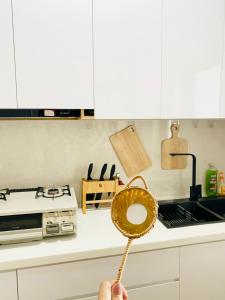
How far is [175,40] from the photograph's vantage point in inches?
59.6

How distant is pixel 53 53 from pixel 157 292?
4.39ft

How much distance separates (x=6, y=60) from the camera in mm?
1299

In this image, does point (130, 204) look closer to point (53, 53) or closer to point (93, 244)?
point (93, 244)

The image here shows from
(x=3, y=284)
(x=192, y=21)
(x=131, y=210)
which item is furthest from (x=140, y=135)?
→ (x=3, y=284)

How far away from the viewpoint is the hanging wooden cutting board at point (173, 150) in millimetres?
1932

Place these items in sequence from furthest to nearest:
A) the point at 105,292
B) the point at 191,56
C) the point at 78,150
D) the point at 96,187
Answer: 1. the point at 78,150
2. the point at 96,187
3. the point at 191,56
4. the point at 105,292

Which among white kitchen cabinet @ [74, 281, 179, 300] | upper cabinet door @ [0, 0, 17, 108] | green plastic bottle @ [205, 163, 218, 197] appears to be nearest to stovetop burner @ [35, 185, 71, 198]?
upper cabinet door @ [0, 0, 17, 108]

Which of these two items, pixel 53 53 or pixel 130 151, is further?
pixel 130 151

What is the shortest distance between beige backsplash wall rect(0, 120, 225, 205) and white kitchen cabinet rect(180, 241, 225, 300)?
24.0 inches

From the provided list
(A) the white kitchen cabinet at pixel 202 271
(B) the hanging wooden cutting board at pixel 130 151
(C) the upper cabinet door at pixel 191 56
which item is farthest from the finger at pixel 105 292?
(B) the hanging wooden cutting board at pixel 130 151

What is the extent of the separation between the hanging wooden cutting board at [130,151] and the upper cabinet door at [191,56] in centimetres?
39

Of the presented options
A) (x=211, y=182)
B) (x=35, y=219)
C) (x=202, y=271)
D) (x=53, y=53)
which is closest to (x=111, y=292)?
(x=35, y=219)

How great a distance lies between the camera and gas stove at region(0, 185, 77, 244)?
1271 mm

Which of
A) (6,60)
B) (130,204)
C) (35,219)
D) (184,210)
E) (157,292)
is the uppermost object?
(6,60)
